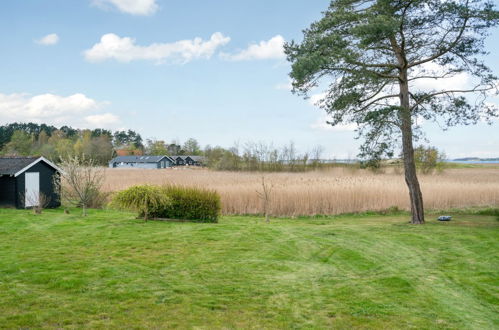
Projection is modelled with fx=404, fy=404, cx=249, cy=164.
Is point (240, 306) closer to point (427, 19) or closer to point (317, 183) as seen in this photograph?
point (427, 19)

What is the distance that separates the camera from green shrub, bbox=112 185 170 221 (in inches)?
452

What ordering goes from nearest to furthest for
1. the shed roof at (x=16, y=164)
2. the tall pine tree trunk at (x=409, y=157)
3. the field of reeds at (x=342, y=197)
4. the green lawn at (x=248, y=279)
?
1. the green lawn at (x=248, y=279)
2. the tall pine tree trunk at (x=409, y=157)
3. the field of reeds at (x=342, y=197)
4. the shed roof at (x=16, y=164)

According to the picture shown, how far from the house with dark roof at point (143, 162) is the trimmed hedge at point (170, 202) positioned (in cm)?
5295

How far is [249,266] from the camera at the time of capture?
6688 millimetres

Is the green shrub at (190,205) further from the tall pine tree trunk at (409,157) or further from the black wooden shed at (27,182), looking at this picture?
the black wooden shed at (27,182)

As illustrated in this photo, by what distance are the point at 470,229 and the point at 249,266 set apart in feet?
22.9

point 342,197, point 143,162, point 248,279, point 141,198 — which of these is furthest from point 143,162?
point 248,279

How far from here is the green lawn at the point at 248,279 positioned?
455 centimetres

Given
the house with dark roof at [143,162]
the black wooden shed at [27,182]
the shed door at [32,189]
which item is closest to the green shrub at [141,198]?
the black wooden shed at [27,182]

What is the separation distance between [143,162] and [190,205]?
55.4m

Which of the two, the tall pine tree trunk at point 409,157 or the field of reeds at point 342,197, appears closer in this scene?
the tall pine tree trunk at point 409,157

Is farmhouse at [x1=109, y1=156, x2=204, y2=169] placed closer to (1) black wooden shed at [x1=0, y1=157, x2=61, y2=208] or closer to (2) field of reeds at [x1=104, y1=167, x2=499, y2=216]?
(1) black wooden shed at [x1=0, y1=157, x2=61, y2=208]

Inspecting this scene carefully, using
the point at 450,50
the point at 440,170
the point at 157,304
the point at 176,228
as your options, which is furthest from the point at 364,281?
the point at 440,170

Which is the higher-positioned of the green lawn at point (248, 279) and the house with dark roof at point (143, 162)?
the house with dark roof at point (143, 162)
